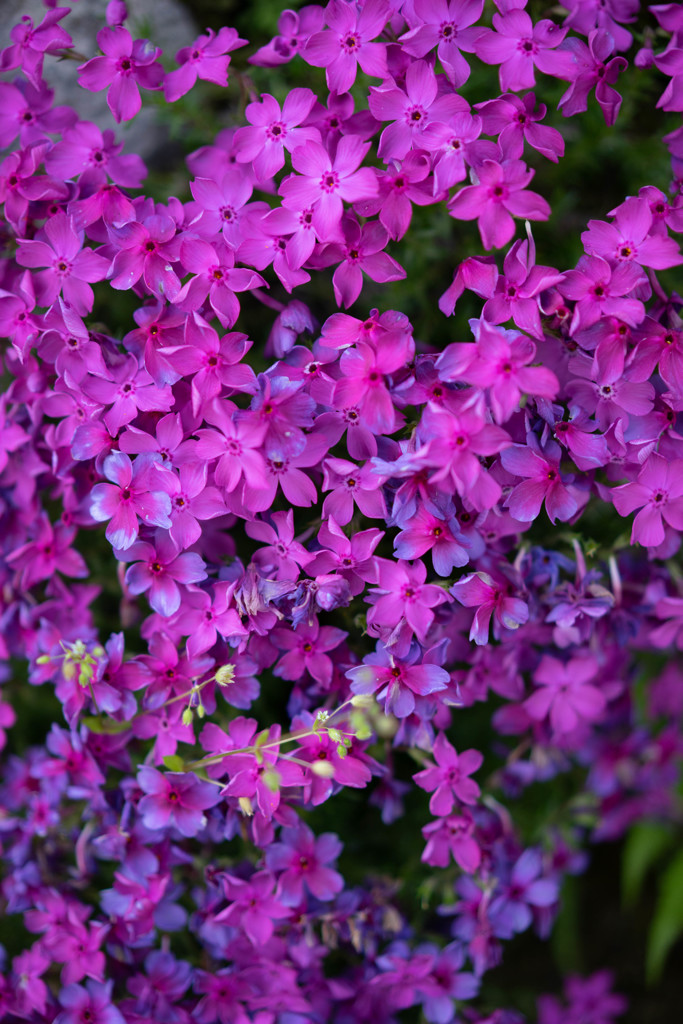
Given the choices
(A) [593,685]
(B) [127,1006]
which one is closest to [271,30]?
(A) [593,685]

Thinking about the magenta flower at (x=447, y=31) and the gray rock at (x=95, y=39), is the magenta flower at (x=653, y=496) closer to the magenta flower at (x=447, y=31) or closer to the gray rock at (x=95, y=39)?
the magenta flower at (x=447, y=31)

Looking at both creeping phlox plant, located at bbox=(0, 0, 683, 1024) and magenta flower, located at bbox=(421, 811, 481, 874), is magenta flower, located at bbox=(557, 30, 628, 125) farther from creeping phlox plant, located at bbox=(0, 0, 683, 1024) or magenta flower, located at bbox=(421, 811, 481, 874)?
A: magenta flower, located at bbox=(421, 811, 481, 874)

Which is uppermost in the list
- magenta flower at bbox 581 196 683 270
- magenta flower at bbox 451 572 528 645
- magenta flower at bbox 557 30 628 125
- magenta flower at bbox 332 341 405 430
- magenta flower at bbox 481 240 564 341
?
magenta flower at bbox 557 30 628 125

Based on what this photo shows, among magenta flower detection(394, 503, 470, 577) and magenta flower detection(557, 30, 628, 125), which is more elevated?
magenta flower detection(557, 30, 628, 125)

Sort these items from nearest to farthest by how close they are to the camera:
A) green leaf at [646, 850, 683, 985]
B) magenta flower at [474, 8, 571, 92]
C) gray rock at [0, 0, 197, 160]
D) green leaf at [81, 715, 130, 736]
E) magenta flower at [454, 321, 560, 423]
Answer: magenta flower at [454, 321, 560, 423] < magenta flower at [474, 8, 571, 92] < green leaf at [81, 715, 130, 736] < gray rock at [0, 0, 197, 160] < green leaf at [646, 850, 683, 985]

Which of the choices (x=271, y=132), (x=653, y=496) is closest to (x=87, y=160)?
(x=271, y=132)

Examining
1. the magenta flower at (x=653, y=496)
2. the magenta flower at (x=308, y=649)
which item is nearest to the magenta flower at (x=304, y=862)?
the magenta flower at (x=308, y=649)

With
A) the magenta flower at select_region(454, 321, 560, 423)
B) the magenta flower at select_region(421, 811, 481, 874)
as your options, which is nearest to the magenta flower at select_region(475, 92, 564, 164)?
the magenta flower at select_region(454, 321, 560, 423)
